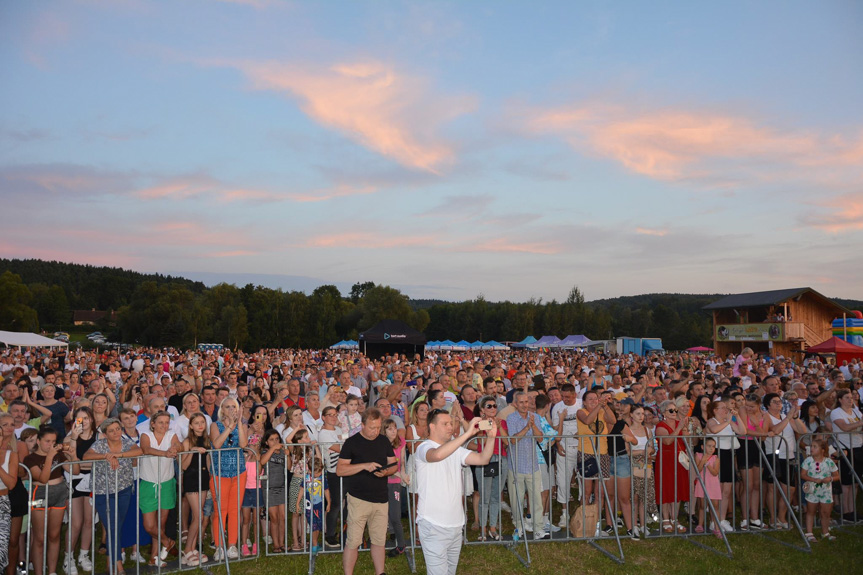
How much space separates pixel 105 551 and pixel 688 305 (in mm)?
123451

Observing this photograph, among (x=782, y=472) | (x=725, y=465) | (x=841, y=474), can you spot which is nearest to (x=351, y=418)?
(x=725, y=465)

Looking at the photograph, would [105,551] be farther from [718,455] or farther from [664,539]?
[718,455]

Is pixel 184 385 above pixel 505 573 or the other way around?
above

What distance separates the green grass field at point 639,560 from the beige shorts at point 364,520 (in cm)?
111

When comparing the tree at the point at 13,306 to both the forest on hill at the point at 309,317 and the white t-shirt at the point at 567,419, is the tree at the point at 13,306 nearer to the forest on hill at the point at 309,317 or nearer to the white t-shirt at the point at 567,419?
the forest on hill at the point at 309,317

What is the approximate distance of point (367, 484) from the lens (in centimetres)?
482

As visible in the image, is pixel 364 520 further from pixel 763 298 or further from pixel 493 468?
pixel 763 298

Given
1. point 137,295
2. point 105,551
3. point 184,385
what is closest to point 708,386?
point 184,385

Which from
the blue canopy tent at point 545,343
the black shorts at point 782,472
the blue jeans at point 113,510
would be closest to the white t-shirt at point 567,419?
the black shorts at point 782,472

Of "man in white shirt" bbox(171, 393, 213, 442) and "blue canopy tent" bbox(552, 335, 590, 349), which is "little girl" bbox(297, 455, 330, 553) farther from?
"blue canopy tent" bbox(552, 335, 590, 349)

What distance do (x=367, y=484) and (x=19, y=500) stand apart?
3.29 meters

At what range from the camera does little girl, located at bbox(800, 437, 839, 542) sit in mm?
6707

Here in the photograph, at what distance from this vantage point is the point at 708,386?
37.4ft

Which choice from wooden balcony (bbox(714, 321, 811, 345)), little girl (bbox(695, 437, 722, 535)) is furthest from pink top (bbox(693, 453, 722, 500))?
wooden balcony (bbox(714, 321, 811, 345))
